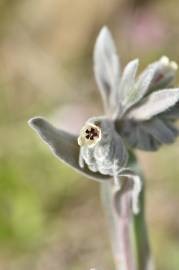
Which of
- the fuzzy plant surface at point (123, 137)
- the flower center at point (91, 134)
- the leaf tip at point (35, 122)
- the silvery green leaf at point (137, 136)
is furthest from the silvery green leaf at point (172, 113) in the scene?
the leaf tip at point (35, 122)

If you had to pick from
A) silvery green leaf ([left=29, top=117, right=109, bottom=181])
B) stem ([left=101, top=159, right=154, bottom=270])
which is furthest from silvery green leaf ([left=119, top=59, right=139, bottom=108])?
stem ([left=101, top=159, right=154, bottom=270])

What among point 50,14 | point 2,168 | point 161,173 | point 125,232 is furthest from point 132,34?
point 125,232

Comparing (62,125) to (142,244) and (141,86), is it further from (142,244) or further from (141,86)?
(141,86)

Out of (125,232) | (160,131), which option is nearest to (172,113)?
(160,131)

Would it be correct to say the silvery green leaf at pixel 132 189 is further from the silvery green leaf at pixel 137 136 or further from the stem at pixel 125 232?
the silvery green leaf at pixel 137 136

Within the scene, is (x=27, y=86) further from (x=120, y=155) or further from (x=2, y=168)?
(x=120, y=155)

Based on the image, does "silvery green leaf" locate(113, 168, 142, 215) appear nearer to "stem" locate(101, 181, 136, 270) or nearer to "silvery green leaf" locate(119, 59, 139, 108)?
"stem" locate(101, 181, 136, 270)
